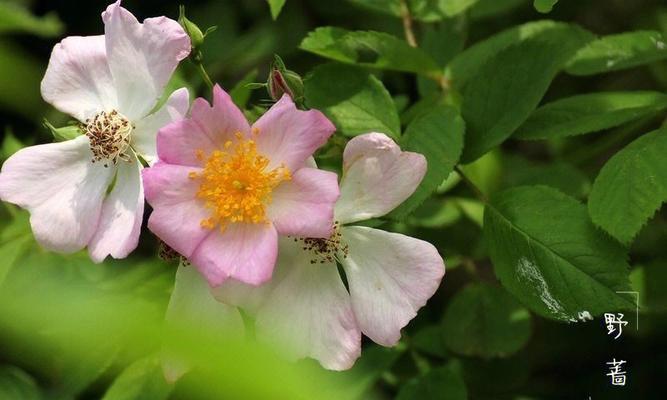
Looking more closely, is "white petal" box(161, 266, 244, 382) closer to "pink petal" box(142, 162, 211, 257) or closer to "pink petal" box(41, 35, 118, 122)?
"pink petal" box(142, 162, 211, 257)

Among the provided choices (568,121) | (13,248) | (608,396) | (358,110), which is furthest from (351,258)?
(608,396)

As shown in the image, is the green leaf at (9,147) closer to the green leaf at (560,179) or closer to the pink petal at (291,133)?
the pink petal at (291,133)

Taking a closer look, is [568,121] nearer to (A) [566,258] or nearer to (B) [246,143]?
(A) [566,258]

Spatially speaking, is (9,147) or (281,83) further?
A: (9,147)

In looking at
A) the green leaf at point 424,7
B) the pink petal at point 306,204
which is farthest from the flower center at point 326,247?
the green leaf at point 424,7
